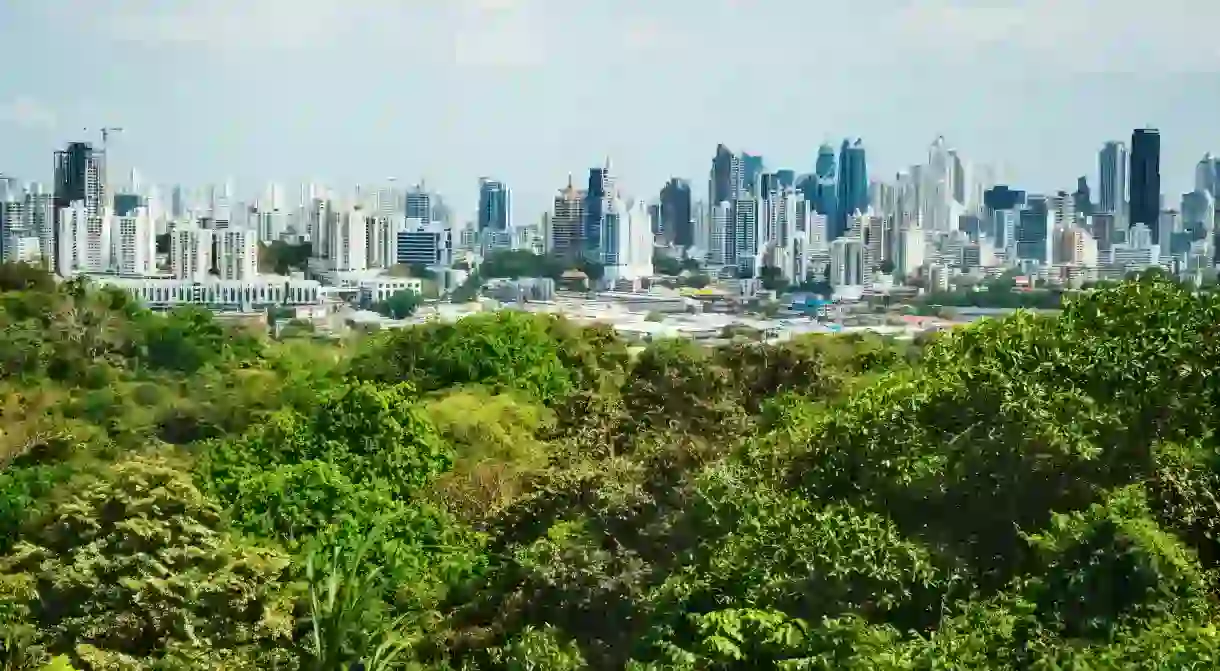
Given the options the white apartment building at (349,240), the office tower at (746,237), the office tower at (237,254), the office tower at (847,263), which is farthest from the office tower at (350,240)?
the office tower at (847,263)

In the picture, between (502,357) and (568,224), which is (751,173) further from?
(502,357)

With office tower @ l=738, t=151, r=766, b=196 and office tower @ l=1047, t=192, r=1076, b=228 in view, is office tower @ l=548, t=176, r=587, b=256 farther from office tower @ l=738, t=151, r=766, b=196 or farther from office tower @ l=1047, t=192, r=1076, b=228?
office tower @ l=1047, t=192, r=1076, b=228

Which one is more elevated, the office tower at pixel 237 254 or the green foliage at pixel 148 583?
the office tower at pixel 237 254

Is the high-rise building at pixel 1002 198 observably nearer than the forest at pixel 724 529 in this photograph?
No

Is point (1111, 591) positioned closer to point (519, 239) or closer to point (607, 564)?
point (607, 564)

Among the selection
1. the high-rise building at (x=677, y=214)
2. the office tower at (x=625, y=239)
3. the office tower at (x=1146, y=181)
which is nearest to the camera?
the office tower at (x=1146, y=181)

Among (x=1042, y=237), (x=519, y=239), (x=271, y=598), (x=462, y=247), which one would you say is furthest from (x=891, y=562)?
(x=462, y=247)

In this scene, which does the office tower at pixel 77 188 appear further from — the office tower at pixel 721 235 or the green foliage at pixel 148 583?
the green foliage at pixel 148 583
